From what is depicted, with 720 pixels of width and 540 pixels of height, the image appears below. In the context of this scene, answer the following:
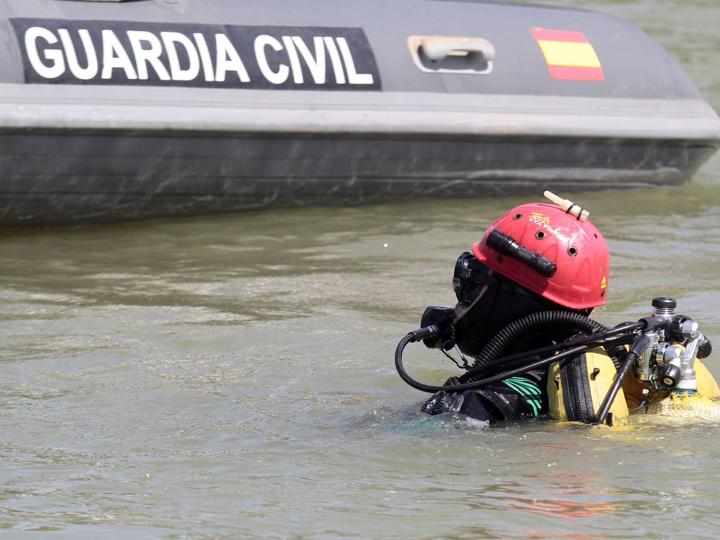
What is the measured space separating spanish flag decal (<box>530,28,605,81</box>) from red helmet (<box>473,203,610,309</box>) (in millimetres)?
4441

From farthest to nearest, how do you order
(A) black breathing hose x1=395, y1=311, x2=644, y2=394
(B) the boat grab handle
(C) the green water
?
(B) the boat grab handle < (A) black breathing hose x1=395, y1=311, x2=644, y2=394 < (C) the green water

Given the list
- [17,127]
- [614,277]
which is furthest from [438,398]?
[17,127]

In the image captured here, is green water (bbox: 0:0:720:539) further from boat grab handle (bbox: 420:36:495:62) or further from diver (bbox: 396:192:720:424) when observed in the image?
boat grab handle (bbox: 420:36:495:62)

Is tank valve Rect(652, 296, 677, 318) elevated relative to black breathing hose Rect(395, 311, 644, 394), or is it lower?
elevated

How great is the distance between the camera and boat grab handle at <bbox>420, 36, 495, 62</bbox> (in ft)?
25.6

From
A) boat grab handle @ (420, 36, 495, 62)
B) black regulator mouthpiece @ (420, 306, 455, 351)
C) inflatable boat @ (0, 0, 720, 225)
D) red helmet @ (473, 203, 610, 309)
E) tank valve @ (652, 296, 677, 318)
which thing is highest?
boat grab handle @ (420, 36, 495, 62)

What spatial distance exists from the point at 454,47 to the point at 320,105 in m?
0.93

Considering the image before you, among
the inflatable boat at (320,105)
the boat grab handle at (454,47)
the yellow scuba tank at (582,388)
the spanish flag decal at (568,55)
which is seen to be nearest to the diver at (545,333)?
the yellow scuba tank at (582,388)

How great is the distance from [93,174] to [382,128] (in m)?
1.54

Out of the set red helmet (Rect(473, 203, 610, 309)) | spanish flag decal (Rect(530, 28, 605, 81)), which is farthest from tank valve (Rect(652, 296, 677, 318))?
spanish flag decal (Rect(530, 28, 605, 81))

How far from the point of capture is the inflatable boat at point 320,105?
22.3ft

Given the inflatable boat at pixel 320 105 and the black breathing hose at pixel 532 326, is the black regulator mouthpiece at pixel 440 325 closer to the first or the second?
the black breathing hose at pixel 532 326

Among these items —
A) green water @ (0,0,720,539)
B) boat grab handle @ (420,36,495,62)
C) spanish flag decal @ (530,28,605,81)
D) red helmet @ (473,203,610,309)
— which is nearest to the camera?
green water @ (0,0,720,539)

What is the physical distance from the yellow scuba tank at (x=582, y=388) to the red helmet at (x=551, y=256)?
182mm
